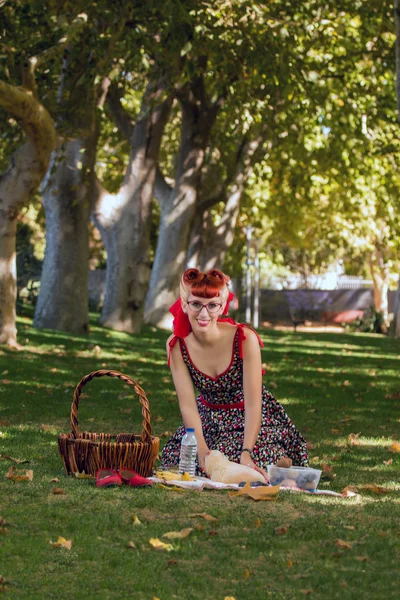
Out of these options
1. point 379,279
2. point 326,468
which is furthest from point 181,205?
point 379,279

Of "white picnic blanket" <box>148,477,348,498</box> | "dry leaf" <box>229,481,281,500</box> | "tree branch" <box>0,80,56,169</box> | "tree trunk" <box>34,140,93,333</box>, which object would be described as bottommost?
"white picnic blanket" <box>148,477,348,498</box>

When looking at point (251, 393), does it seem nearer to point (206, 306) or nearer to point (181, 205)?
point (206, 306)

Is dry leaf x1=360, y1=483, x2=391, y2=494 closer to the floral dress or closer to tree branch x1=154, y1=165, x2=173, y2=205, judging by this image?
the floral dress

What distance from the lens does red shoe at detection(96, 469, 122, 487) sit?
22.7ft

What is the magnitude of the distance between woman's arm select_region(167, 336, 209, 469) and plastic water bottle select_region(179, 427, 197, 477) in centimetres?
7

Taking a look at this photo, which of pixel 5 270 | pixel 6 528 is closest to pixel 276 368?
pixel 5 270

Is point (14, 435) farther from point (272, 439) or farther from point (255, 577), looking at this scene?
point (255, 577)

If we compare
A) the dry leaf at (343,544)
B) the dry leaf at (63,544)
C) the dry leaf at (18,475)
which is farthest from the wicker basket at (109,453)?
the dry leaf at (343,544)

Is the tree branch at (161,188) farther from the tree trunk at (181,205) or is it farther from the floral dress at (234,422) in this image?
the floral dress at (234,422)

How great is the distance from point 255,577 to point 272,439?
2.96m

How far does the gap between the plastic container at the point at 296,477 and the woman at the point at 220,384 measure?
0.29 ft

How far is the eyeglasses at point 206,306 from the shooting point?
24.8 ft

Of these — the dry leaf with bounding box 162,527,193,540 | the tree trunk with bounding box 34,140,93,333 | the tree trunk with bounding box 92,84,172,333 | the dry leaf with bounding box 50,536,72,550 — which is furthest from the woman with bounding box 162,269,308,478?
the tree trunk with bounding box 92,84,172,333

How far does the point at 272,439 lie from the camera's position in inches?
312
